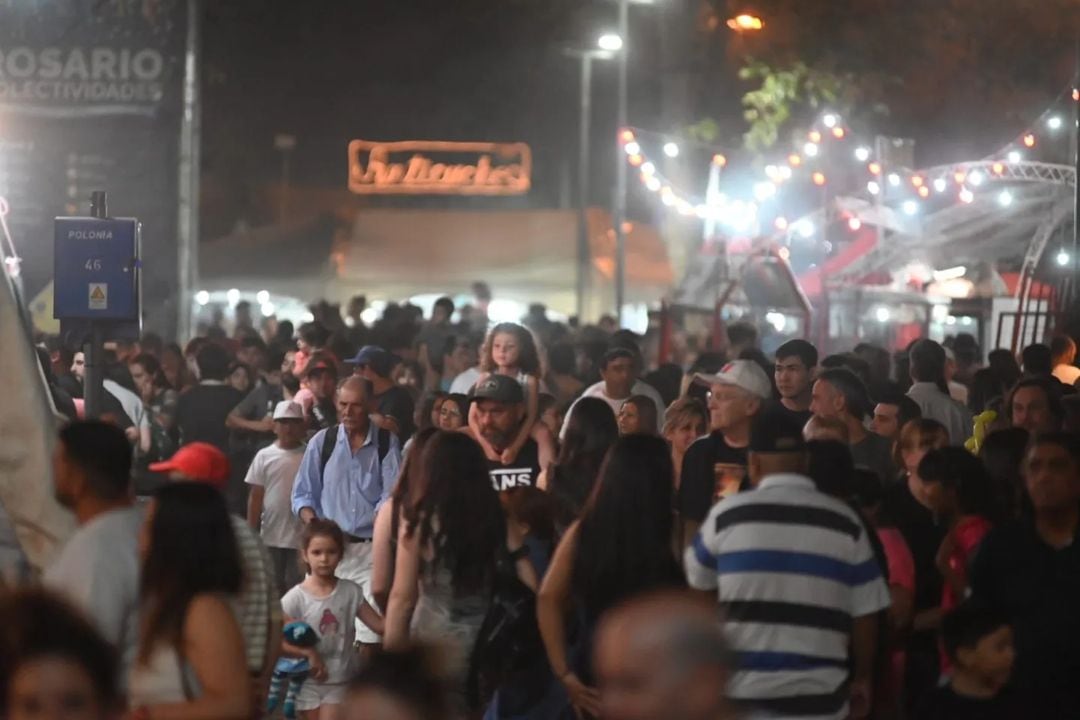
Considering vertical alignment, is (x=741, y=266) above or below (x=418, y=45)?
below

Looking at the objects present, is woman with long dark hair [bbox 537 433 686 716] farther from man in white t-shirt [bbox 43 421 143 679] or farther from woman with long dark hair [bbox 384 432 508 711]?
man in white t-shirt [bbox 43 421 143 679]

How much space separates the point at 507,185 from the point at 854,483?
97.9ft

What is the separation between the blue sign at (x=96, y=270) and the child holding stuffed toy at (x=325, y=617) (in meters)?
2.30

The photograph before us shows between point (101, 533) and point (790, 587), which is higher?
point (101, 533)

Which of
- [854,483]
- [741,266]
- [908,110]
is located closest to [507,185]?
[908,110]

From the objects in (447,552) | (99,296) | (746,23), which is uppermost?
(746,23)

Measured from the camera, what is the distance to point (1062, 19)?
3403 centimetres

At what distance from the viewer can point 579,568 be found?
677 centimetres

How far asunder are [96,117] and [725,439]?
13.6m

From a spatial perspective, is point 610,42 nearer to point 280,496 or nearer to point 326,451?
point 280,496

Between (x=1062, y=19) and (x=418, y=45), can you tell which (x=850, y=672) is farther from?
(x=418, y=45)

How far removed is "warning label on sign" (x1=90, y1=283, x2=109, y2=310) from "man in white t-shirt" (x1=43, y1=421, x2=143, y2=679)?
5.04m

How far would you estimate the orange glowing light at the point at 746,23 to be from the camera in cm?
3297

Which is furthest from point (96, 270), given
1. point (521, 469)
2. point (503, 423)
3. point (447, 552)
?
point (447, 552)
